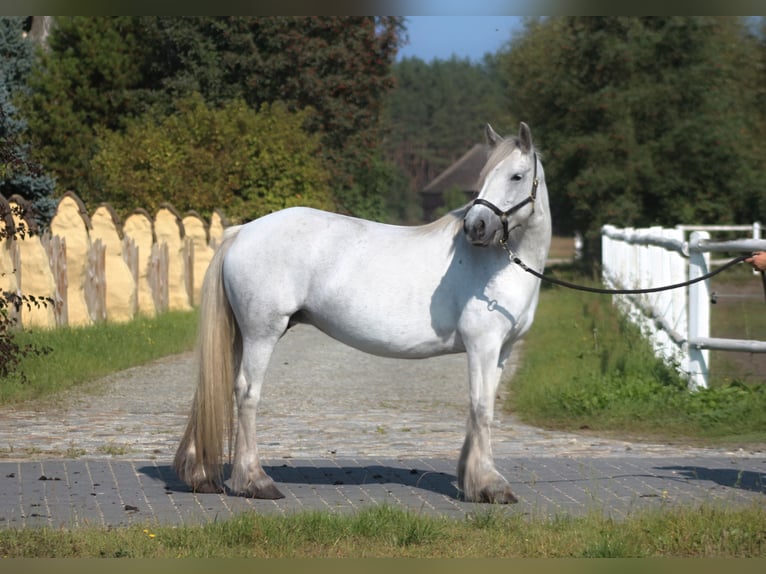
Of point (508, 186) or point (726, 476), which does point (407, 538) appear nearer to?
point (508, 186)

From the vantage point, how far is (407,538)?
6645 mm

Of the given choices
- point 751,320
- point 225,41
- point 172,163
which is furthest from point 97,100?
point 751,320

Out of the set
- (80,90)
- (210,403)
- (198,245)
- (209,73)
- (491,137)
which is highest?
(209,73)

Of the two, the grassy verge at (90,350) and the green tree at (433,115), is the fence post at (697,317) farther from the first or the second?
the green tree at (433,115)

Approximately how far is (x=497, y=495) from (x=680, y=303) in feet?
20.5

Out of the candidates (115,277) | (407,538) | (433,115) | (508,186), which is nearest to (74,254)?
(115,277)

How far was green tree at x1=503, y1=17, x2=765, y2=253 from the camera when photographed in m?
43.2

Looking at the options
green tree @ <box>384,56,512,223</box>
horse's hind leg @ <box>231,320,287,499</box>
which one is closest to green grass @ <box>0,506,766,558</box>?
horse's hind leg @ <box>231,320,287,499</box>

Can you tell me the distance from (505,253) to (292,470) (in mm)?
2353

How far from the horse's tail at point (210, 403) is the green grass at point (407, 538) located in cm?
150

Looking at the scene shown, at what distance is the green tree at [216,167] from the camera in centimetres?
3353

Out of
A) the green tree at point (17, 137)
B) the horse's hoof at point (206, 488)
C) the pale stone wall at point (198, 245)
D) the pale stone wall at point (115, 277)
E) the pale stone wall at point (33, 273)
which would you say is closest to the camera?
the horse's hoof at point (206, 488)

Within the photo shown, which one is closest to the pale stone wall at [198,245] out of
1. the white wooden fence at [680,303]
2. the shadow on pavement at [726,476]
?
the white wooden fence at [680,303]

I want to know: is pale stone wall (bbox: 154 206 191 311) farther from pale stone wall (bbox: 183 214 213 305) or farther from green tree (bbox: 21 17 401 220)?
green tree (bbox: 21 17 401 220)
